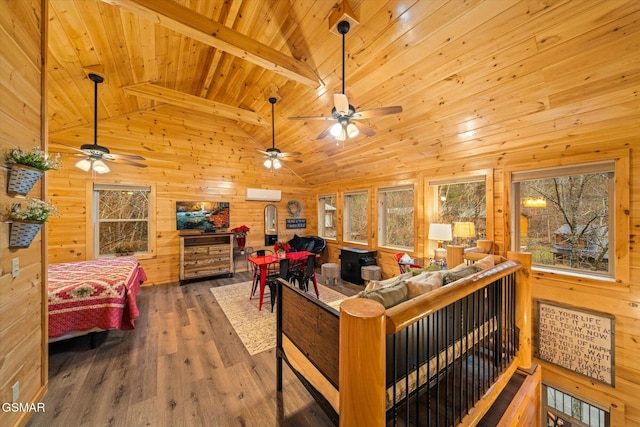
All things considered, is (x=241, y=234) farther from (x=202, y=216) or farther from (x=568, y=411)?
(x=568, y=411)

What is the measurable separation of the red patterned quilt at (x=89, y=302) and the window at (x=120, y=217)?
75.4 inches

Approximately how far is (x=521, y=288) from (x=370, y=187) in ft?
11.1

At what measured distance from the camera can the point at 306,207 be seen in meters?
7.06

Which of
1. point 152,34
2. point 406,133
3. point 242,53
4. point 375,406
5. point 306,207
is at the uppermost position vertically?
point 152,34

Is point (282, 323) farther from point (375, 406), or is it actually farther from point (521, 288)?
point (521, 288)

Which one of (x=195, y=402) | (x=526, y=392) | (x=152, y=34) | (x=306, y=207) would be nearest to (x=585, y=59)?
(x=526, y=392)

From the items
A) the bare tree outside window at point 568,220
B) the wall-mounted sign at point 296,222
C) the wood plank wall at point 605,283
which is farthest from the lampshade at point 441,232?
the wall-mounted sign at point 296,222

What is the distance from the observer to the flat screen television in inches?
202

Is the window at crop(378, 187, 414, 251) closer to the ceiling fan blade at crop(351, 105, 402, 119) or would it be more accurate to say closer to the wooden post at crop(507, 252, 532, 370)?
the wooden post at crop(507, 252, 532, 370)

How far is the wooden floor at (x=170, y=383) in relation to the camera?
5.66 ft

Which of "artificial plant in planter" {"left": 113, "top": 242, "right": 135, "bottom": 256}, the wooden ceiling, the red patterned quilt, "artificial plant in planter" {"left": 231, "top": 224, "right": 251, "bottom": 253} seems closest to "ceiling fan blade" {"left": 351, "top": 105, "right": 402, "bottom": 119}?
the wooden ceiling

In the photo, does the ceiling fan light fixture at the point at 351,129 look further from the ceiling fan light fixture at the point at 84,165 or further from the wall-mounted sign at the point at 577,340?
the ceiling fan light fixture at the point at 84,165

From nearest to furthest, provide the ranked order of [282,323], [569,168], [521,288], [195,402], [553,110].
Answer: [195,402]
[282,323]
[521,288]
[553,110]
[569,168]

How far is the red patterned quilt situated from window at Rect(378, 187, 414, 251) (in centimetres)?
446
